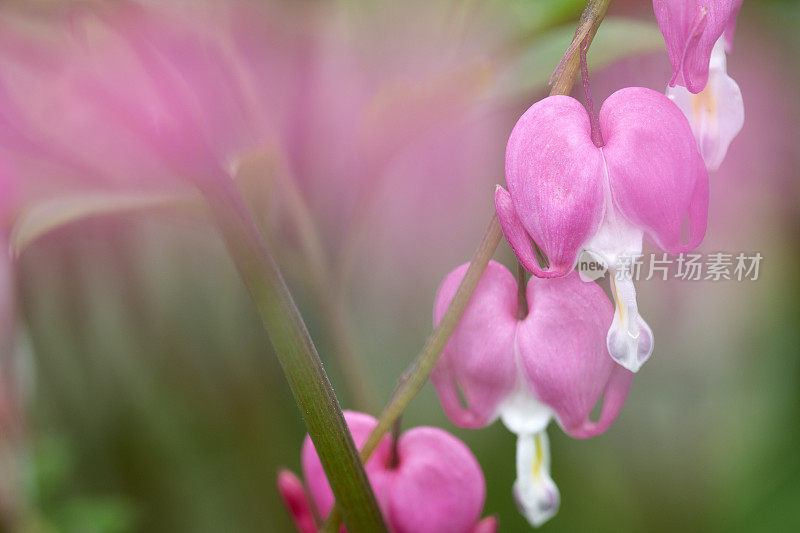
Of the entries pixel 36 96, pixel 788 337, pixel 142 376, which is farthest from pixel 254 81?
pixel 788 337

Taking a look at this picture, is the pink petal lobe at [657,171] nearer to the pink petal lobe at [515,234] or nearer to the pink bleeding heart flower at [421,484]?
the pink petal lobe at [515,234]

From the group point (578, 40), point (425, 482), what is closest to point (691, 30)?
point (578, 40)

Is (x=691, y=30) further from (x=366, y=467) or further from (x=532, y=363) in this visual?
(x=366, y=467)

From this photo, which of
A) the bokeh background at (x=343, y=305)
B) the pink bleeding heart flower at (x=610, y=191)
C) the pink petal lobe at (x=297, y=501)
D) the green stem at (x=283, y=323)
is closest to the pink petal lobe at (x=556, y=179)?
the pink bleeding heart flower at (x=610, y=191)

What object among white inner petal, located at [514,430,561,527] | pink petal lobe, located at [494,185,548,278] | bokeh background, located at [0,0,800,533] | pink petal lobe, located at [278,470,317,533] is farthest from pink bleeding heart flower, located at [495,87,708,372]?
bokeh background, located at [0,0,800,533]

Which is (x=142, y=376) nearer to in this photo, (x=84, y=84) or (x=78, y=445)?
(x=78, y=445)

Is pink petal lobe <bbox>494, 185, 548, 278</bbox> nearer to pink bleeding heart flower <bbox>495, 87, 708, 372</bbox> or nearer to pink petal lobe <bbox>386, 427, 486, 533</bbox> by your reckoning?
pink bleeding heart flower <bbox>495, 87, 708, 372</bbox>
